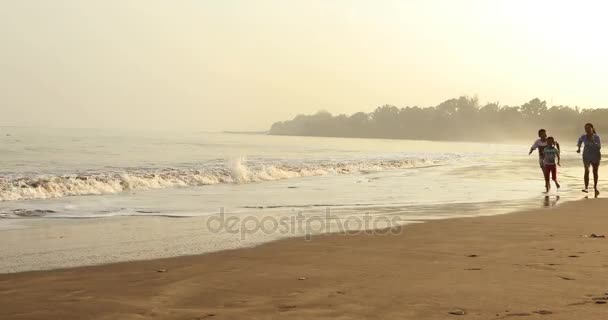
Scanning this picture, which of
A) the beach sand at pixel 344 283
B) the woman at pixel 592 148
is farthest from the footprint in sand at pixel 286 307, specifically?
the woman at pixel 592 148

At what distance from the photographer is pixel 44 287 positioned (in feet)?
15.7

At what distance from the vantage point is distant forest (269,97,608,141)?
140 meters

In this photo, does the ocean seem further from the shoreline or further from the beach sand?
the beach sand

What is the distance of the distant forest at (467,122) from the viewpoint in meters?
140

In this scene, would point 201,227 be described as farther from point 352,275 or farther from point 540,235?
point 540,235

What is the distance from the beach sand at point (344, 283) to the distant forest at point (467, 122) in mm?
124090

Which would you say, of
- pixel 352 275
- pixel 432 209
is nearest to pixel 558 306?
pixel 352 275

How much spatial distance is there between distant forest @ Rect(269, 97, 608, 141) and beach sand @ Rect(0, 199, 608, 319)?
4885 inches

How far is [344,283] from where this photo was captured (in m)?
4.82

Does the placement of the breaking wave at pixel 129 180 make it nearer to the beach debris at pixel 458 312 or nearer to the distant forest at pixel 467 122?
the beach debris at pixel 458 312

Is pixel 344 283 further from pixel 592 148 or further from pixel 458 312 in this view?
pixel 592 148

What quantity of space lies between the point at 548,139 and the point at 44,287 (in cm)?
1432

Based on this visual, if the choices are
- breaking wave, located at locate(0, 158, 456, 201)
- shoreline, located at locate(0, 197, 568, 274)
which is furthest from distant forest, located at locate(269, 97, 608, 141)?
shoreline, located at locate(0, 197, 568, 274)

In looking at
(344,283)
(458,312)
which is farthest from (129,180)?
(458,312)
